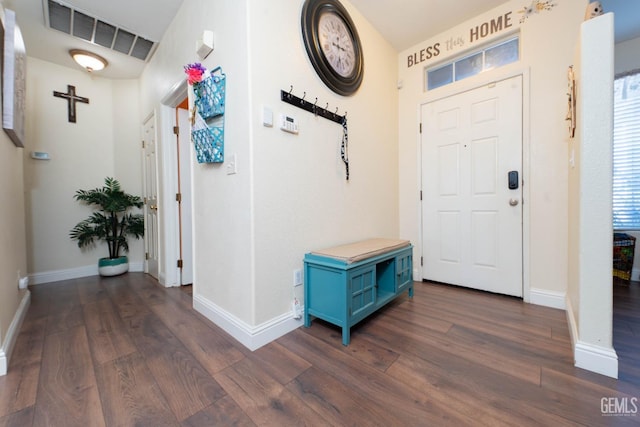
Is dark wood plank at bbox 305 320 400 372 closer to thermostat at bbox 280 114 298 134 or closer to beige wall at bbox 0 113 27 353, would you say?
thermostat at bbox 280 114 298 134

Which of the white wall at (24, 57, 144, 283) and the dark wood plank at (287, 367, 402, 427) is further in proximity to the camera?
the white wall at (24, 57, 144, 283)

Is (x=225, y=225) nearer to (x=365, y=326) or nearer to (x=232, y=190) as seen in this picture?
(x=232, y=190)

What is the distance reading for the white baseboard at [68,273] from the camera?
9.61ft

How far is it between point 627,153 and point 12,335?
5679 mm

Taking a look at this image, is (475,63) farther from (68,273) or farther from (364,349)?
(68,273)

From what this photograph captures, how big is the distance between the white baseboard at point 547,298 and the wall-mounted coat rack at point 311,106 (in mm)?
2222

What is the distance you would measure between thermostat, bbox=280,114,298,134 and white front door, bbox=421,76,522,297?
168 centimetres

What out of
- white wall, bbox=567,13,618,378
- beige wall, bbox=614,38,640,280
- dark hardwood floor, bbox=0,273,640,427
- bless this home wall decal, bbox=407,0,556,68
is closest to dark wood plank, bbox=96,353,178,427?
dark hardwood floor, bbox=0,273,640,427

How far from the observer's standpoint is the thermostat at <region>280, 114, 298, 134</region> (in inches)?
Answer: 66.3

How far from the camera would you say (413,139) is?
2844mm

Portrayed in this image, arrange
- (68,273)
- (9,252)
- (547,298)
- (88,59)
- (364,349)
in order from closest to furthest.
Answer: (364,349) → (9,252) → (547,298) → (88,59) → (68,273)

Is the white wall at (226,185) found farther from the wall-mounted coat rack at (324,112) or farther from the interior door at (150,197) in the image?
the interior door at (150,197)

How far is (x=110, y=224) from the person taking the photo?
3.26m

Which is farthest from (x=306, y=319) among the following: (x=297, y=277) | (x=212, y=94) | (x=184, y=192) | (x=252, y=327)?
(x=184, y=192)
